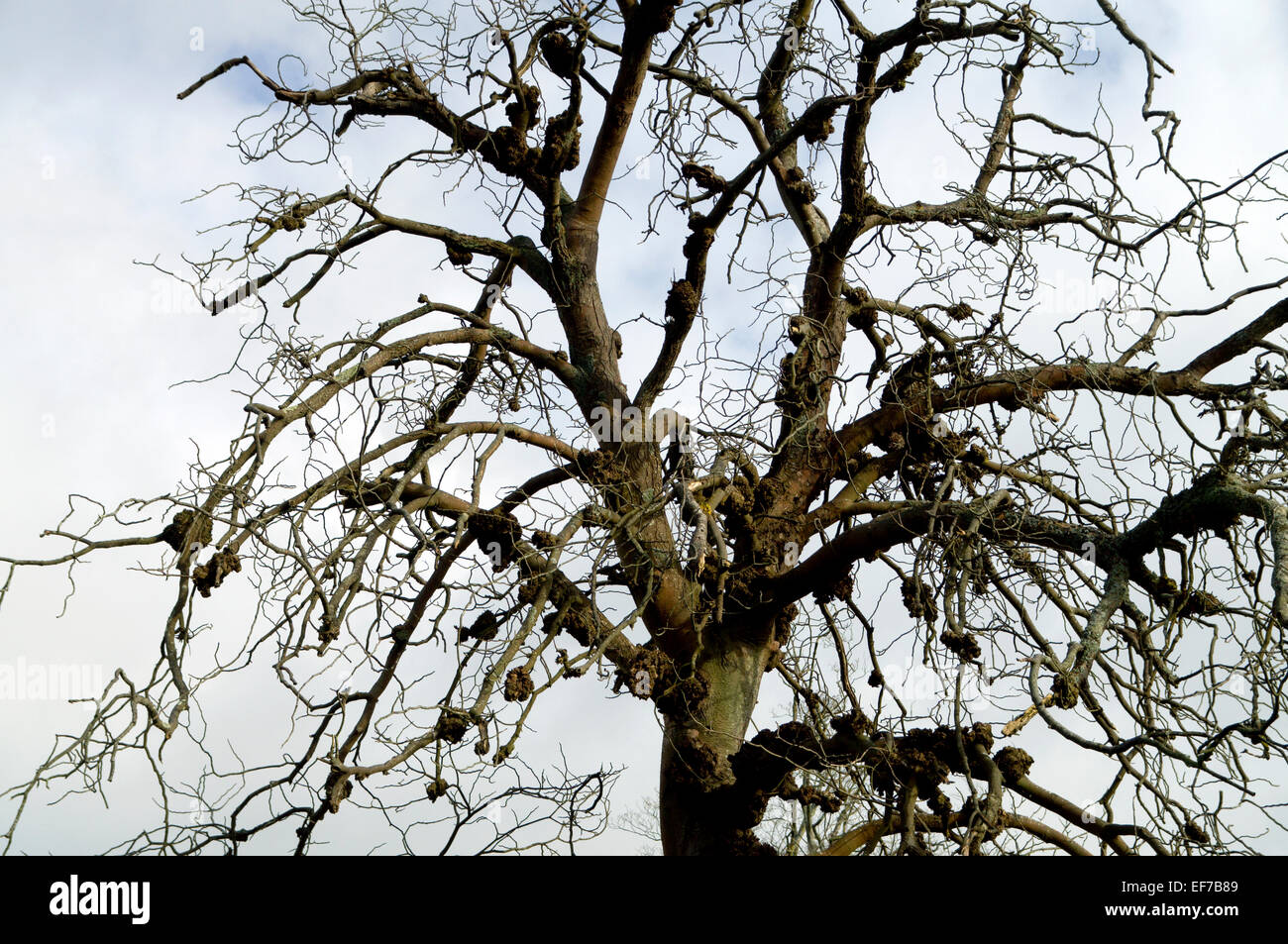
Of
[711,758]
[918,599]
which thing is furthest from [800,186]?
[711,758]

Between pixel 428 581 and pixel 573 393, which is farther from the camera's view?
pixel 573 393

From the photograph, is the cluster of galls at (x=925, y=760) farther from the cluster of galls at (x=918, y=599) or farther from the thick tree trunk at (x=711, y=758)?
the thick tree trunk at (x=711, y=758)

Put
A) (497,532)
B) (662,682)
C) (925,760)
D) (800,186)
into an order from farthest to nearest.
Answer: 1. (800,186)
2. (662,682)
3. (497,532)
4. (925,760)

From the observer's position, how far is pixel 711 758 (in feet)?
18.0

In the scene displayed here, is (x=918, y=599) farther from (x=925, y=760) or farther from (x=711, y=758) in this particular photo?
(x=711, y=758)

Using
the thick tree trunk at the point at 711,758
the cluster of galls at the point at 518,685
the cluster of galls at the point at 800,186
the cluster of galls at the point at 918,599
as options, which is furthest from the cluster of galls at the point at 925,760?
the cluster of galls at the point at 800,186

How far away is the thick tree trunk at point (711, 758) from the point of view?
18.1ft

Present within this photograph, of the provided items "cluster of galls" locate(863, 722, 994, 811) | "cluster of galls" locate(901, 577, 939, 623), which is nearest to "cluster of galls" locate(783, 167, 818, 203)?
"cluster of galls" locate(901, 577, 939, 623)

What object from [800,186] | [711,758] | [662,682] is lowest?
[711,758]

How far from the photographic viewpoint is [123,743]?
4105 mm

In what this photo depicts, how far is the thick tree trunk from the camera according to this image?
552cm
